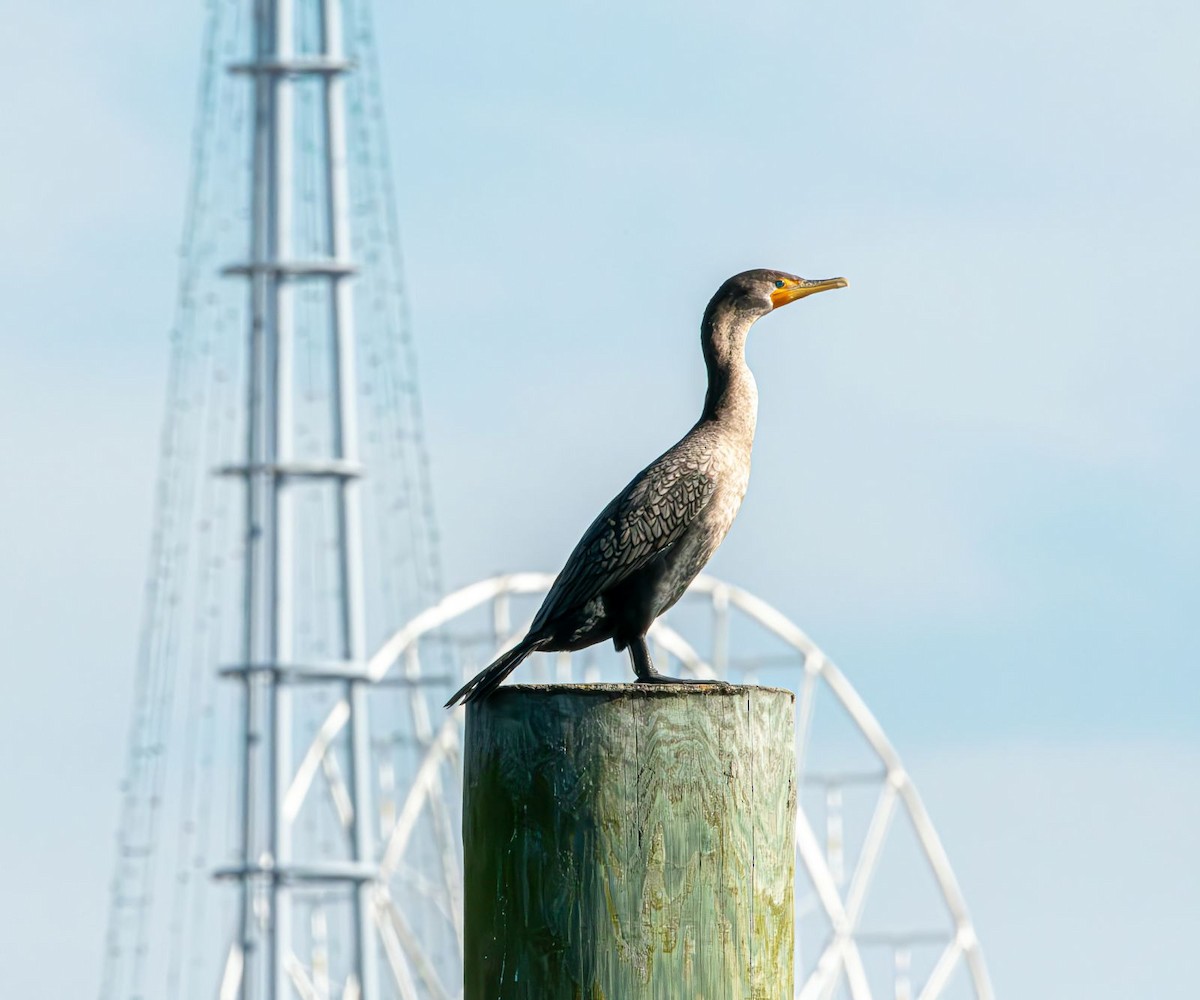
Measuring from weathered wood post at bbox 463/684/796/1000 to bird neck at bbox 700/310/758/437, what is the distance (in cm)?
271

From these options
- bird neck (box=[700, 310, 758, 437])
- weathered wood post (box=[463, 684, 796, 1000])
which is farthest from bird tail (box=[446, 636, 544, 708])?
bird neck (box=[700, 310, 758, 437])

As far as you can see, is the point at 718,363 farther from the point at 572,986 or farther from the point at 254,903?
the point at 254,903

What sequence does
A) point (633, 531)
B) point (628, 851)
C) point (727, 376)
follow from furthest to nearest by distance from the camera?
point (727, 376) < point (633, 531) < point (628, 851)

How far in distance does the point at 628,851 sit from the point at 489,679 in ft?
3.95

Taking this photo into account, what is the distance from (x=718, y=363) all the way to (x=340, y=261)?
28.6m

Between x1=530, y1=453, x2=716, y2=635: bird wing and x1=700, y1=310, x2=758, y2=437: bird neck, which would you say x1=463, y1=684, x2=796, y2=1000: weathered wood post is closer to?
x1=530, y1=453, x2=716, y2=635: bird wing

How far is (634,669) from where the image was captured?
11031 millimetres

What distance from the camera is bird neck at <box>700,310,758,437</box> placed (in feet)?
36.4

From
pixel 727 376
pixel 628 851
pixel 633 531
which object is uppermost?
pixel 727 376

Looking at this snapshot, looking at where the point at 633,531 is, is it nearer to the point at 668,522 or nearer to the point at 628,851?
the point at 668,522

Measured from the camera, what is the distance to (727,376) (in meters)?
11.1

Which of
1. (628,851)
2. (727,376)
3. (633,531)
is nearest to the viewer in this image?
(628,851)

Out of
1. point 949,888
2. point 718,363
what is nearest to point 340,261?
point 949,888

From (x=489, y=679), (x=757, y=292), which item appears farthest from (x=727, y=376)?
(x=489, y=679)
